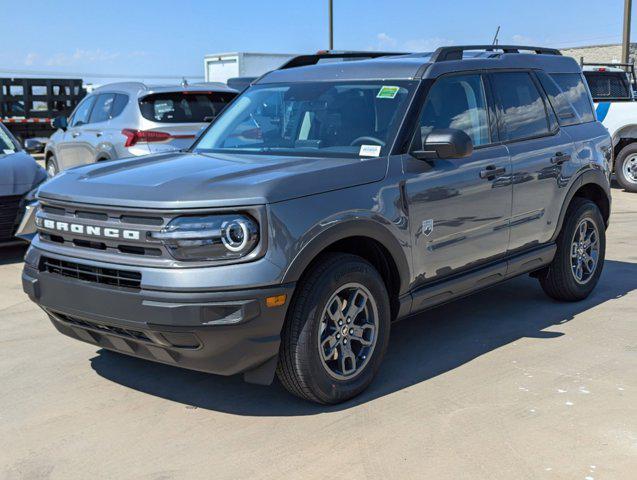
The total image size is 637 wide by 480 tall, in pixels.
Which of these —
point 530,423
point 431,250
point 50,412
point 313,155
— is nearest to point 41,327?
point 50,412

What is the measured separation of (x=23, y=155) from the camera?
879 cm

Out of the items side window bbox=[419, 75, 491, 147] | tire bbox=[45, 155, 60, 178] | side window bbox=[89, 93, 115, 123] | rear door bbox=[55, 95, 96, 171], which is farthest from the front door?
tire bbox=[45, 155, 60, 178]

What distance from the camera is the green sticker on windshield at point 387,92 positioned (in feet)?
16.0

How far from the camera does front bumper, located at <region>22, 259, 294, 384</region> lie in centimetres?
374

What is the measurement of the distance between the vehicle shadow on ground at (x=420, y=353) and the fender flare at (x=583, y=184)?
0.70 meters

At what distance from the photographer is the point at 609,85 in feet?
49.5

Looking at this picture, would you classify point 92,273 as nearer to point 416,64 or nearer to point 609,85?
point 416,64

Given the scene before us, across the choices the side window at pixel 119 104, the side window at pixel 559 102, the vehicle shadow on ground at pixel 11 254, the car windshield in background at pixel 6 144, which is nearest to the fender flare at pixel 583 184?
the side window at pixel 559 102

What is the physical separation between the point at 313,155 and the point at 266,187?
34.1 inches

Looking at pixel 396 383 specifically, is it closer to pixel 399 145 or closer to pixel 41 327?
pixel 399 145

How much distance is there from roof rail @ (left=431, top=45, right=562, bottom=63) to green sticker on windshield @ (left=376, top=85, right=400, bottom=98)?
35cm

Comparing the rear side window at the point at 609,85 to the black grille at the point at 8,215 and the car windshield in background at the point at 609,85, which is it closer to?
the car windshield in background at the point at 609,85

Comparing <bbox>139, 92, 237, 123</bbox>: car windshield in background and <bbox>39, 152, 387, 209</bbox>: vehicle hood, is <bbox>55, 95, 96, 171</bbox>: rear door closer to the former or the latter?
<bbox>139, 92, 237, 123</bbox>: car windshield in background

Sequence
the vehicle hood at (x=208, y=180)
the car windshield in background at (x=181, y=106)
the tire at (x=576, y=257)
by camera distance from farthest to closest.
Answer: the car windshield in background at (x=181, y=106) < the tire at (x=576, y=257) < the vehicle hood at (x=208, y=180)
